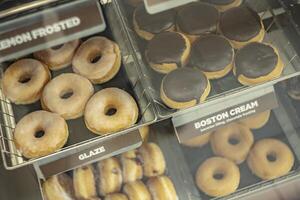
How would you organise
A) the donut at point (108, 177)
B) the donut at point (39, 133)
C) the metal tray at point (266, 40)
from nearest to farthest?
1. the donut at point (39, 133)
2. the metal tray at point (266, 40)
3. the donut at point (108, 177)

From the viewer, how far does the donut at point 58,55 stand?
3.56 ft

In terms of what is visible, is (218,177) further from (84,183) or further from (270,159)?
(84,183)

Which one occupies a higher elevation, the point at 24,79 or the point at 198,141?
the point at 24,79

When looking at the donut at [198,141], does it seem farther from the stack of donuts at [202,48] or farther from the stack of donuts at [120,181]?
the stack of donuts at [202,48]

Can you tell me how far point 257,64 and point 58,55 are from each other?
0.51 m

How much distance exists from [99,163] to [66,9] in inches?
22.2

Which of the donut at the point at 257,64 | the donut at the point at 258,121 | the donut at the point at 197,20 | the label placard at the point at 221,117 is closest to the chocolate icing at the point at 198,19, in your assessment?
the donut at the point at 197,20

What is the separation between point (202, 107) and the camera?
1.05 metres

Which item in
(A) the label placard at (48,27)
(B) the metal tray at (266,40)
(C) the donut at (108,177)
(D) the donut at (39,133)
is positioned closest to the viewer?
(A) the label placard at (48,27)

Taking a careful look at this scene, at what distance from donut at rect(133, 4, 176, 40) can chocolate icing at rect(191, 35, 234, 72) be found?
11 centimetres

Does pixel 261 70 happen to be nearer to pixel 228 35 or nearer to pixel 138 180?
pixel 228 35

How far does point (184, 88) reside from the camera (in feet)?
3.30

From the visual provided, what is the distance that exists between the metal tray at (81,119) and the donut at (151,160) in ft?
0.69

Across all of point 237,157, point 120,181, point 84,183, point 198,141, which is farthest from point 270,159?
point 84,183
